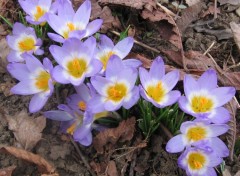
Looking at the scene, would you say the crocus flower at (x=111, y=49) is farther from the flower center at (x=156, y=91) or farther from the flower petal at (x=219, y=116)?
the flower petal at (x=219, y=116)

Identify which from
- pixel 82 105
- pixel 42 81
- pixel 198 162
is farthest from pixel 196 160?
pixel 42 81

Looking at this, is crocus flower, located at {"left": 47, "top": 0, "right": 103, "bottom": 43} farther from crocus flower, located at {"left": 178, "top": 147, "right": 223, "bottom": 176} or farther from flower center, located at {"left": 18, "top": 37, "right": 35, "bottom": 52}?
crocus flower, located at {"left": 178, "top": 147, "right": 223, "bottom": 176}

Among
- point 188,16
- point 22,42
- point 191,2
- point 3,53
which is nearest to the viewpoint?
point 22,42

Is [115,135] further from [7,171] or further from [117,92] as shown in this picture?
[7,171]

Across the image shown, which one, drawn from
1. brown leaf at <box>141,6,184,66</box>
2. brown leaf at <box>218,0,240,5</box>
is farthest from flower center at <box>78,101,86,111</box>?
brown leaf at <box>218,0,240,5</box>

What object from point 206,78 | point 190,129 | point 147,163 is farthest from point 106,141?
point 206,78

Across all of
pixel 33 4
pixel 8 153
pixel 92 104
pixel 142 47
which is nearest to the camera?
pixel 92 104

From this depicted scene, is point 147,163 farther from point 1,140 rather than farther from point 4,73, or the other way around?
point 4,73
